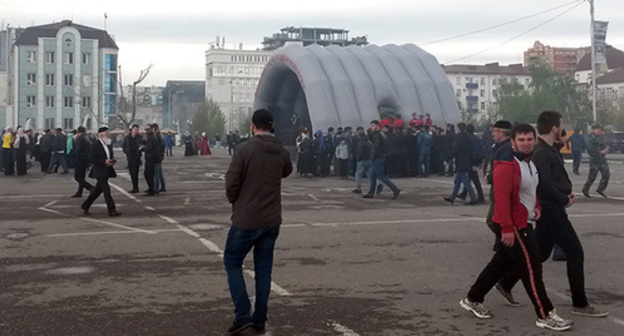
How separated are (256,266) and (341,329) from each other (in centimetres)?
81

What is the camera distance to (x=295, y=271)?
896 cm

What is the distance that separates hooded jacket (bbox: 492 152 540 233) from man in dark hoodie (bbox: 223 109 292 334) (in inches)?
65.9

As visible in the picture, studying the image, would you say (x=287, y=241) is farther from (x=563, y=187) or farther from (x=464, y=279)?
(x=563, y=187)

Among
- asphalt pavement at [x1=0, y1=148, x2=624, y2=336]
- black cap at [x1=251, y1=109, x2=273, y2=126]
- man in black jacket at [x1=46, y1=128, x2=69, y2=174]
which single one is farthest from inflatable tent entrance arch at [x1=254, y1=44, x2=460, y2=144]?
black cap at [x1=251, y1=109, x2=273, y2=126]

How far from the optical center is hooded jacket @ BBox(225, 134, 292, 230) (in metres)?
6.22

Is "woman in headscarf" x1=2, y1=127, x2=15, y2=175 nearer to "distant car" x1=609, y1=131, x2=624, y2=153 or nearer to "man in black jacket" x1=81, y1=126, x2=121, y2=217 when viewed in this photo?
"man in black jacket" x1=81, y1=126, x2=121, y2=217

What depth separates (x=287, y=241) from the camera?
1139 centimetres

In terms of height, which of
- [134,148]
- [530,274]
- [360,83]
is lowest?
[530,274]

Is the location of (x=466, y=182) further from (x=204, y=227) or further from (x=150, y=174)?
(x=150, y=174)

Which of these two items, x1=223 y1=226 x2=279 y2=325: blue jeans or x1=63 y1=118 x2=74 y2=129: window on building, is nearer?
x1=223 y1=226 x2=279 y2=325: blue jeans

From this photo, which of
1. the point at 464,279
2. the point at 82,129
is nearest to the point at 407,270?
the point at 464,279

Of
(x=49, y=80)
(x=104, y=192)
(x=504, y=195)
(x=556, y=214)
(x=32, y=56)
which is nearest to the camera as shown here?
(x=504, y=195)

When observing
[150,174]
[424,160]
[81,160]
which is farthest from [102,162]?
[424,160]

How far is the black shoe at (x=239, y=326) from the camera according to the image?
20.1 ft
